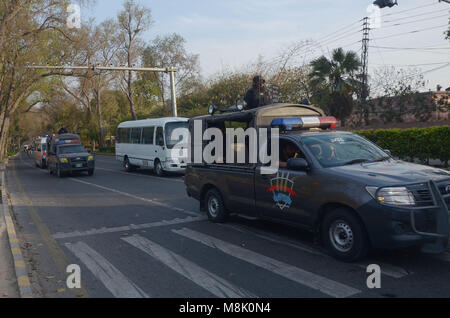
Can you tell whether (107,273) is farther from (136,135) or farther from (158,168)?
(136,135)

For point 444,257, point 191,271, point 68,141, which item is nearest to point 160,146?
point 68,141

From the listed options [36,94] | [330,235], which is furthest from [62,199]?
[36,94]

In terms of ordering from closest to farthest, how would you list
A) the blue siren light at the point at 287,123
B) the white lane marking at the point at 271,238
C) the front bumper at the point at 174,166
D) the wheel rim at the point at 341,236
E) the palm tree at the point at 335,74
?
the wheel rim at the point at 341,236
the white lane marking at the point at 271,238
the blue siren light at the point at 287,123
the front bumper at the point at 174,166
the palm tree at the point at 335,74

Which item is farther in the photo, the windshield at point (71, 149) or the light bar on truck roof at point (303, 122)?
the windshield at point (71, 149)

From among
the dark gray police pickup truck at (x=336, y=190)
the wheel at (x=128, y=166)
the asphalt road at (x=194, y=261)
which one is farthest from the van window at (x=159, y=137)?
the dark gray police pickup truck at (x=336, y=190)

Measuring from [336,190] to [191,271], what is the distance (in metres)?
2.26

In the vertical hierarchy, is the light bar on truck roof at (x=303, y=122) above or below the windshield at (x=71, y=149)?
above

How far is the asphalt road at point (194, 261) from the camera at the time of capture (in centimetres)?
475

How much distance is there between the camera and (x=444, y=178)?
5.47 meters

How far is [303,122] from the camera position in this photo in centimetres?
696

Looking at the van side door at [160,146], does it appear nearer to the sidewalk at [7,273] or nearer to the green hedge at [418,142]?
the green hedge at [418,142]

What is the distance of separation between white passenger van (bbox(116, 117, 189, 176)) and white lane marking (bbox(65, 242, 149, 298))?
11296 millimetres

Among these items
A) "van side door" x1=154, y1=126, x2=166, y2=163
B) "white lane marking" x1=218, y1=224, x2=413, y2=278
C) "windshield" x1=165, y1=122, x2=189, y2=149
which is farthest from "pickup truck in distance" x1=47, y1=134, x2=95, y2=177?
"white lane marking" x1=218, y1=224, x2=413, y2=278

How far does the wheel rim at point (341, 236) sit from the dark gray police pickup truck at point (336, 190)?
0.01 m
